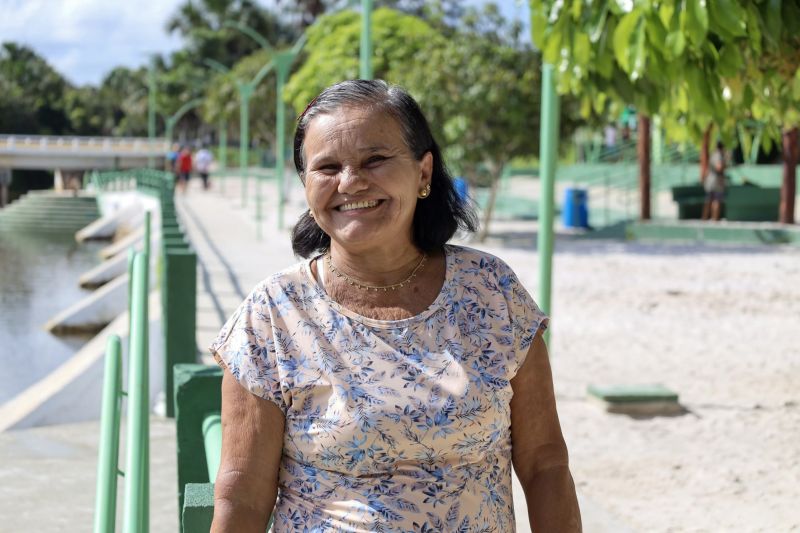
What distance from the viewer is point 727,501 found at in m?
5.78

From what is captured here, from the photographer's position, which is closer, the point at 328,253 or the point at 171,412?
the point at 328,253

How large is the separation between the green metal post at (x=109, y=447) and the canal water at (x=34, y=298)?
11357mm

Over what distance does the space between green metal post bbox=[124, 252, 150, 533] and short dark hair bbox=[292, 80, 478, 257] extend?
24.1 inches

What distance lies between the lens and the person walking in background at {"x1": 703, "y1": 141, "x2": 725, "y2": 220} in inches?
913

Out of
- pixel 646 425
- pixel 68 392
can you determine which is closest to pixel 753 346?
pixel 646 425

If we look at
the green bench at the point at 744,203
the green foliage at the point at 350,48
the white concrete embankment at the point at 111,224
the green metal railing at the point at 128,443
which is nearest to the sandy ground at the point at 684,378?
the green metal railing at the point at 128,443

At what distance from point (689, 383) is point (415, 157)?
6779 mm

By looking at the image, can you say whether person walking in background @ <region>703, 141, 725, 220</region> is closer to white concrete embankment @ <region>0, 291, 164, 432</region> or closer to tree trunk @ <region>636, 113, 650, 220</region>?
tree trunk @ <region>636, 113, 650, 220</region>

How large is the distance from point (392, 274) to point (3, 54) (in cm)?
9684

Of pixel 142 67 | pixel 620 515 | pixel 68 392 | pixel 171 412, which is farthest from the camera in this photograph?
pixel 142 67

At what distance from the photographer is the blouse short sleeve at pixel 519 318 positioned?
98.8 inches

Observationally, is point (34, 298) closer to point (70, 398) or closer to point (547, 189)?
point (70, 398)

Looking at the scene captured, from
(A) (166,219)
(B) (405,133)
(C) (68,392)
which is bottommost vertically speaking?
(C) (68,392)

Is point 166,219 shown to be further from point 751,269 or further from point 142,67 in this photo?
point 142,67
